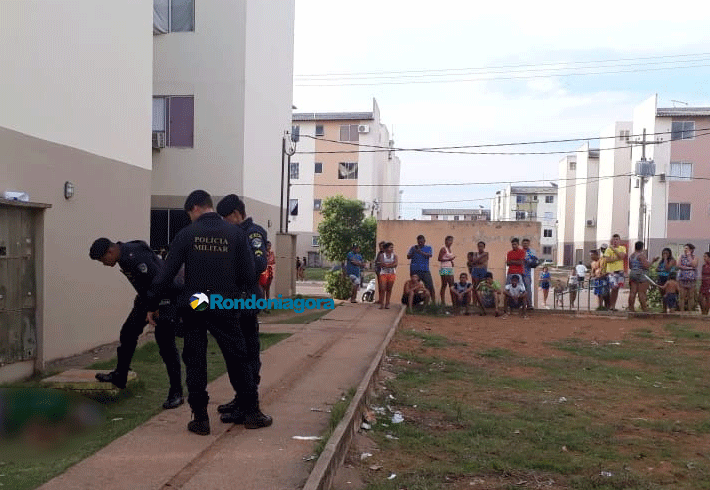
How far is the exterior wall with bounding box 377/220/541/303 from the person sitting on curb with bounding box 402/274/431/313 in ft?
7.90

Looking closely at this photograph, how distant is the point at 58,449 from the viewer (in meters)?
5.39

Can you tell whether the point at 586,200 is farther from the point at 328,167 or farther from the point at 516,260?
the point at 516,260

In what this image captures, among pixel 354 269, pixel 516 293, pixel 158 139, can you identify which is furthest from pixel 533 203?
pixel 158 139

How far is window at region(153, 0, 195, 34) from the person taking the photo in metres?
18.5

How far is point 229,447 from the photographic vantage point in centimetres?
545

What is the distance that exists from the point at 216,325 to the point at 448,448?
7.38 feet

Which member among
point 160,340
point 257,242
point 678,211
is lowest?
point 160,340

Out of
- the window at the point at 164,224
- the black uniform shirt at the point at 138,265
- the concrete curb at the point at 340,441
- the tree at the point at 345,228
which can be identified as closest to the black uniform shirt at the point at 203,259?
the black uniform shirt at the point at 138,265

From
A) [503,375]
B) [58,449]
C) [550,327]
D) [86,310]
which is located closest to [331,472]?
[58,449]

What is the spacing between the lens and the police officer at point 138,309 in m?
6.47

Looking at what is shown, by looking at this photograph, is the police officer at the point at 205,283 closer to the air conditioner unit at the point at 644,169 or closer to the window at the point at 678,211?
the air conditioner unit at the point at 644,169

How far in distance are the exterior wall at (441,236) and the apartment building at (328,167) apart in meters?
36.9

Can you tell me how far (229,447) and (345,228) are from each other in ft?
132

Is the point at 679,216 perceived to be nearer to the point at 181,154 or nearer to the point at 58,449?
the point at 181,154
